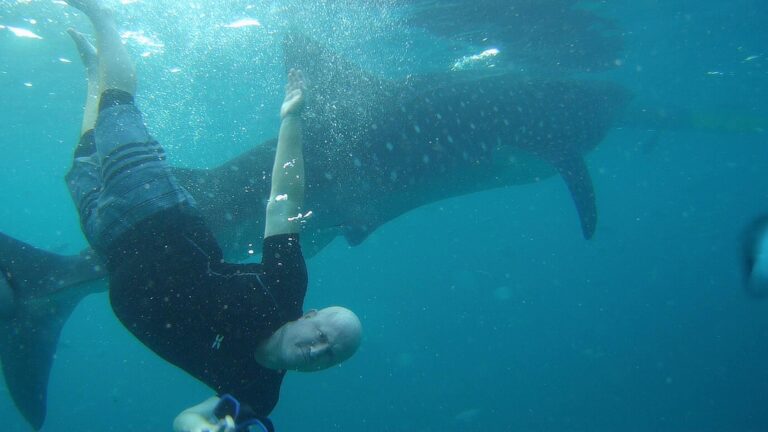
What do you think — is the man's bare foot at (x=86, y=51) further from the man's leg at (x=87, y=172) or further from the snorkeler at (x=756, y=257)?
the snorkeler at (x=756, y=257)

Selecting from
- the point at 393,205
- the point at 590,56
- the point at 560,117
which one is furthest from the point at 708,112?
the point at 393,205

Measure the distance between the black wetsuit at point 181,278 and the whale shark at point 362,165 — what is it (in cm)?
172

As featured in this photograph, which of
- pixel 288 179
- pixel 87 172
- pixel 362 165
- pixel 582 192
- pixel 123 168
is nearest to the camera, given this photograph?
pixel 288 179

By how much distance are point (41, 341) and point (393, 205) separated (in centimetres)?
497

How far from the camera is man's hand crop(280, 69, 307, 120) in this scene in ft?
10.7

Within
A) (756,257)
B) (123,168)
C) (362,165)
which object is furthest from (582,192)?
(123,168)

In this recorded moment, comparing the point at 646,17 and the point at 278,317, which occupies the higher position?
the point at 278,317

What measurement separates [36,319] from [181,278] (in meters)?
3.48

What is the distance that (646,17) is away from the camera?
1452 centimetres

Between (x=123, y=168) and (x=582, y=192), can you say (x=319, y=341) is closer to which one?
(x=123, y=168)

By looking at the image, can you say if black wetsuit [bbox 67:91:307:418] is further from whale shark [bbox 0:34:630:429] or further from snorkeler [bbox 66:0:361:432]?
whale shark [bbox 0:34:630:429]

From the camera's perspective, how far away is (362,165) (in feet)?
22.8

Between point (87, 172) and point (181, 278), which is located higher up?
point (87, 172)

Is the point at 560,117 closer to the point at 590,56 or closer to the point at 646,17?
the point at 646,17
